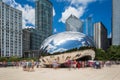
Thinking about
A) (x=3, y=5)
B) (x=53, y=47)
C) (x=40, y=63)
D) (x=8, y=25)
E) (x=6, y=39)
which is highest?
(x=3, y=5)

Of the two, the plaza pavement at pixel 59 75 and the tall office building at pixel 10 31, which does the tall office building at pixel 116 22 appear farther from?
the plaza pavement at pixel 59 75

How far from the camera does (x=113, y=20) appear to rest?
550 ft

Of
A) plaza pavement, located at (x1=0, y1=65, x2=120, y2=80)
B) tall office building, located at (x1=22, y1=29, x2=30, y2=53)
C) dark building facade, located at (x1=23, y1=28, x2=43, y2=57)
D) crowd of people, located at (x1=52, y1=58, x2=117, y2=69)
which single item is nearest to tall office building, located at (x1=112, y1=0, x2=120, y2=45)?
dark building facade, located at (x1=23, y1=28, x2=43, y2=57)

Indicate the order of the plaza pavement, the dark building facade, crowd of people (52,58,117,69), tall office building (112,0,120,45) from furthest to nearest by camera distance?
the dark building facade, tall office building (112,0,120,45), crowd of people (52,58,117,69), the plaza pavement

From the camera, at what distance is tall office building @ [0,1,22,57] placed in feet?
452

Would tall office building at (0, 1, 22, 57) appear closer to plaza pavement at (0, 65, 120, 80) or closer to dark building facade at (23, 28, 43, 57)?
dark building facade at (23, 28, 43, 57)

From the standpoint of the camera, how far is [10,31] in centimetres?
14650

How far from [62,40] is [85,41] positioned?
413 cm

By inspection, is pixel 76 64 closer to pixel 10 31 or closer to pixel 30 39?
pixel 10 31

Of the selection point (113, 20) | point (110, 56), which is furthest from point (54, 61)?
point (113, 20)

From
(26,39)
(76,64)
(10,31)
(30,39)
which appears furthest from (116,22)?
(76,64)

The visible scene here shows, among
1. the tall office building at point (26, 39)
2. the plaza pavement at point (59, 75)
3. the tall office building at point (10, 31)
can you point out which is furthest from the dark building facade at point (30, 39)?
the plaza pavement at point (59, 75)

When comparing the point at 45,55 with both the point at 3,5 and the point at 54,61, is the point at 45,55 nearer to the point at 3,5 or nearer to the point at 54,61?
the point at 54,61

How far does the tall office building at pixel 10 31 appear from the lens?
452ft
